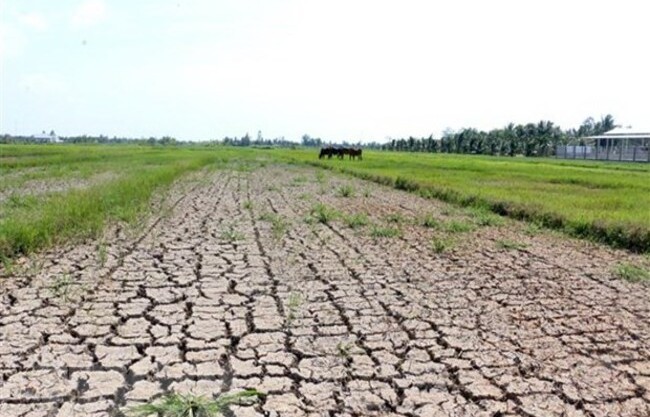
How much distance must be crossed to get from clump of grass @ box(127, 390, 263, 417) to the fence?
49478 mm

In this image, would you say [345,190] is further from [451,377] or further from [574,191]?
[451,377]

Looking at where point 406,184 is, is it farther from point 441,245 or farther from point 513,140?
point 513,140

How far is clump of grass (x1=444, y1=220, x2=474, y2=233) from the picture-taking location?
8820mm

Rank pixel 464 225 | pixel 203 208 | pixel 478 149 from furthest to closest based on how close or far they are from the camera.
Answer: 1. pixel 478 149
2. pixel 203 208
3. pixel 464 225

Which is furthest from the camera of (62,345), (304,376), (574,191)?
(574,191)

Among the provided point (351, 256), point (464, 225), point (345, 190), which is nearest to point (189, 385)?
point (351, 256)

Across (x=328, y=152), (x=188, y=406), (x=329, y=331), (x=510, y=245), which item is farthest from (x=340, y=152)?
(x=188, y=406)

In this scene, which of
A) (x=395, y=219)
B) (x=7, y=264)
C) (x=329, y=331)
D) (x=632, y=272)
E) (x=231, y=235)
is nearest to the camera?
(x=329, y=331)

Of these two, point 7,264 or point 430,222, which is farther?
point 430,222

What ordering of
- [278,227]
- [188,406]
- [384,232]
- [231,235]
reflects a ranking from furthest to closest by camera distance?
[278,227], [384,232], [231,235], [188,406]

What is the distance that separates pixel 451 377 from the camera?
3.24m

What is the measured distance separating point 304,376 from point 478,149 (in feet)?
261

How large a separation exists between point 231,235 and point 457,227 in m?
3.79

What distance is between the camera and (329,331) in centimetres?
394
